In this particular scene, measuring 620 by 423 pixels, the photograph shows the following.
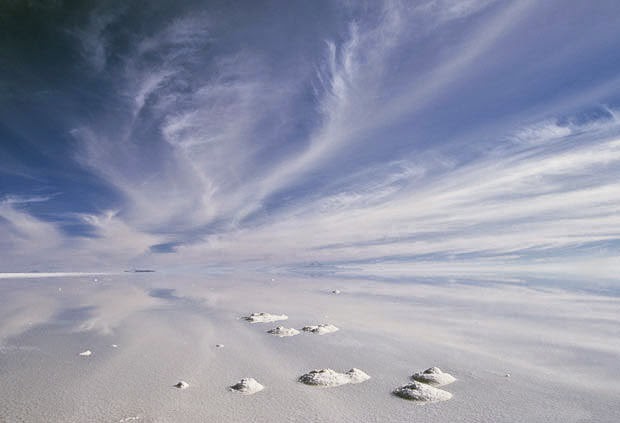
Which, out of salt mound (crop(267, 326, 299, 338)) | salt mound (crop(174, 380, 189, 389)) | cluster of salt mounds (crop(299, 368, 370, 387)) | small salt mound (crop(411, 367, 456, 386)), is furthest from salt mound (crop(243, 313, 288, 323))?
small salt mound (crop(411, 367, 456, 386))

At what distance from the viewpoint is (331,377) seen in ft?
14.9

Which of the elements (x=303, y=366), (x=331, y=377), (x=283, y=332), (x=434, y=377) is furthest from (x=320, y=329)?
(x=434, y=377)

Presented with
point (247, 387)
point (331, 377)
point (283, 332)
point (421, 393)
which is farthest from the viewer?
point (283, 332)

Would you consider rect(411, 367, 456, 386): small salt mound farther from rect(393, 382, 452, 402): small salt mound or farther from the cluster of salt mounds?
the cluster of salt mounds

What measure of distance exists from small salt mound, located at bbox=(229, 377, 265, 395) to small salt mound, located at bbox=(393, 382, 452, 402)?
168 cm

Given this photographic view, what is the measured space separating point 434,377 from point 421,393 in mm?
656

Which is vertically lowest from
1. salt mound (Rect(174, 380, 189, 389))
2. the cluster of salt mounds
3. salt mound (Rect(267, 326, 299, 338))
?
salt mound (Rect(174, 380, 189, 389))

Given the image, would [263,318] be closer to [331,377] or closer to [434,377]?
[331,377]

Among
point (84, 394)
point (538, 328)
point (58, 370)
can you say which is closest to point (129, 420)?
point (84, 394)

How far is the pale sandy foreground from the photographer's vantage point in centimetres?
372

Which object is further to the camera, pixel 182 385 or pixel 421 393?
pixel 182 385

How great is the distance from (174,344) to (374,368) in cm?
379

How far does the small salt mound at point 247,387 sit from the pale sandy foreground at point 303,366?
0.04 metres

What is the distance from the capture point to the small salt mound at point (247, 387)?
13.8 feet
